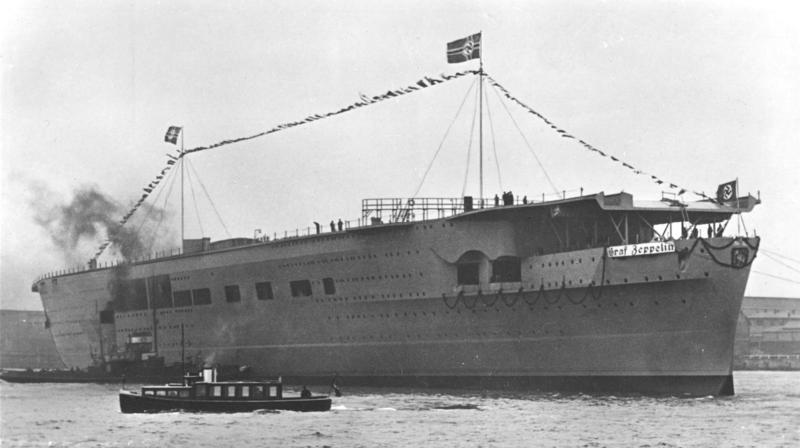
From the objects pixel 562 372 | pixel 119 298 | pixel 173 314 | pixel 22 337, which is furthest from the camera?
pixel 22 337

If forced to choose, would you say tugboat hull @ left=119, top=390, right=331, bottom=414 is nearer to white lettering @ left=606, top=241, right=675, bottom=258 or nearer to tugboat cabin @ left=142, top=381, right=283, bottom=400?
tugboat cabin @ left=142, top=381, right=283, bottom=400

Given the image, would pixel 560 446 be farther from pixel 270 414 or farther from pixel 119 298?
pixel 119 298

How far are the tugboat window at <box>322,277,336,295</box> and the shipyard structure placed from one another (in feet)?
0.41

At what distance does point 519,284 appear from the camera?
4097 cm

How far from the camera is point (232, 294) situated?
52.1 m

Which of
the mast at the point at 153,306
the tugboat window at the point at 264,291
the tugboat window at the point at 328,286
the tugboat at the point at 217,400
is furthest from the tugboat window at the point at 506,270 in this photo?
the mast at the point at 153,306

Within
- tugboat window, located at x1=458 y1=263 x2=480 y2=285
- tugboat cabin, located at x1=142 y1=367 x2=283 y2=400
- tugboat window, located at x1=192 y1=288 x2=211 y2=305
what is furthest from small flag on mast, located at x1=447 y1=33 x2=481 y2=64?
tugboat window, located at x1=192 y1=288 x2=211 y2=305

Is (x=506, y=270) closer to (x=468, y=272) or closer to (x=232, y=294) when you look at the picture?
(x=468, y=272)

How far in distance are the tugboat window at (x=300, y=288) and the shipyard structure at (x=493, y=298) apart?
2.9 inches

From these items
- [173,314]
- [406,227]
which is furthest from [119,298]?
[406,227]

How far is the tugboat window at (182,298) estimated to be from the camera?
54.8 meters

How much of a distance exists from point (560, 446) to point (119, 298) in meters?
38.8

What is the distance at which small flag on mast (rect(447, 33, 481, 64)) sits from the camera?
3997cm

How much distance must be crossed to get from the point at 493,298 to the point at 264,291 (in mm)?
13431
